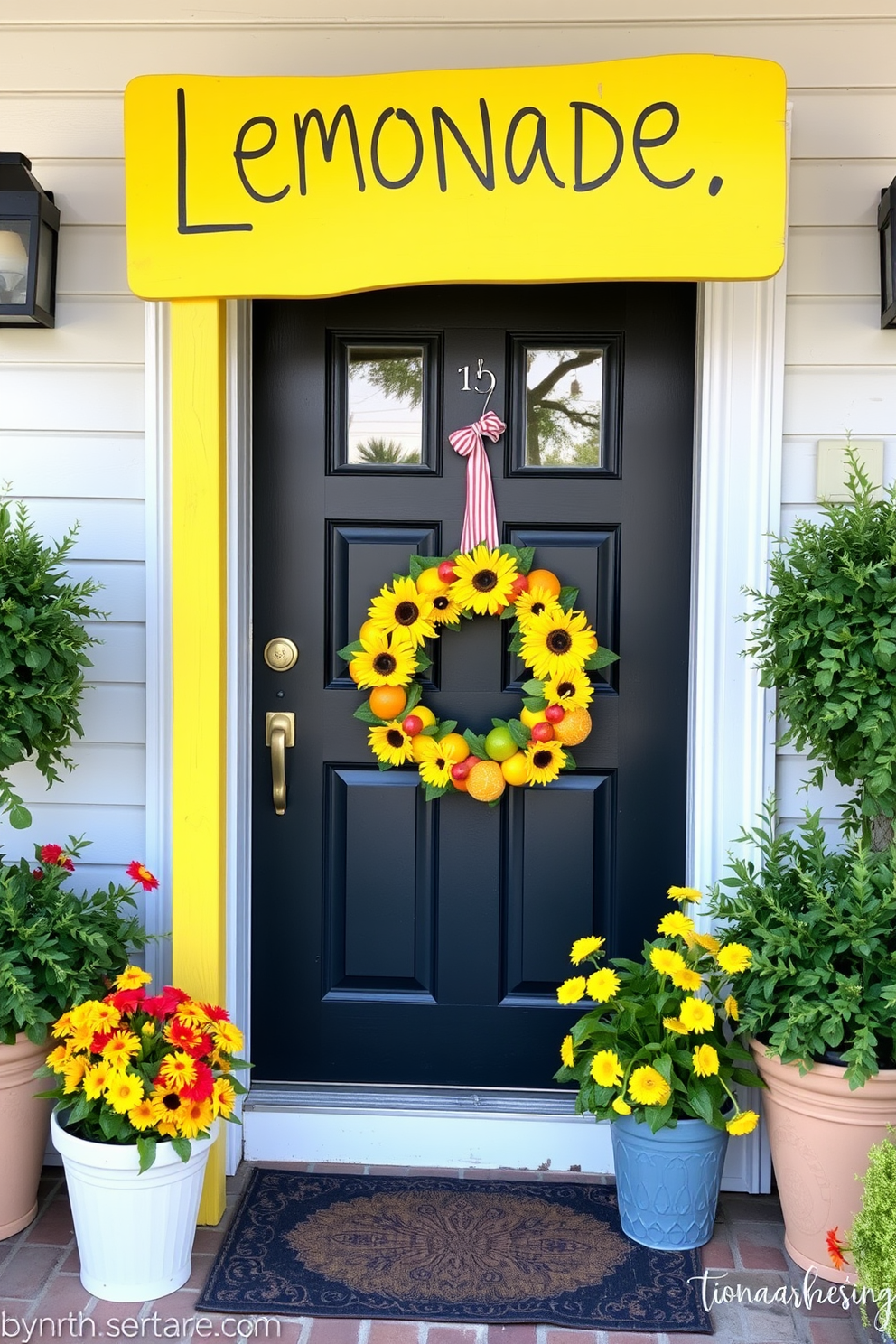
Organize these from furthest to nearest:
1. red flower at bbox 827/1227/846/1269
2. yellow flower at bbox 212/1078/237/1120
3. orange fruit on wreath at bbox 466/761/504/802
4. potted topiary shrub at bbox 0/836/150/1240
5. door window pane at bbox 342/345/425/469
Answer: door window pane at bbox 342/345/425/469, orange fruit on wreath at bbox 466/761/504/802, potted topiary shrub at bbox 0/836/150/1240, yellow flower at bbox 212/1078/237/1120, red flower at bbox 827/1227/846/1269

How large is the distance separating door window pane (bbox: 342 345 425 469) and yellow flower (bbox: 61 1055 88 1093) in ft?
4.64

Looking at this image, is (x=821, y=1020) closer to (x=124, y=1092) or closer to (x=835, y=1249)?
(x=835, y=1249)

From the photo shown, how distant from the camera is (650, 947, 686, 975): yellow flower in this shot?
2201mm

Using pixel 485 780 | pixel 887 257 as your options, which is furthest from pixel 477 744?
pixel 887 257

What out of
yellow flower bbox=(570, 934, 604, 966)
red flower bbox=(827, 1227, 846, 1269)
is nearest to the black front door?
yellow flower bbox=(570, 934, 604, 966)

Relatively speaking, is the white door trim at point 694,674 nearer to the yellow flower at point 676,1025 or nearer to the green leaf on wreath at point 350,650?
the green leaf on wreath at point 350,650

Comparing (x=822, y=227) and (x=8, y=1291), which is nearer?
(x=8, y=1291)

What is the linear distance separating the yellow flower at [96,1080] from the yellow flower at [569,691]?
1.18 meters

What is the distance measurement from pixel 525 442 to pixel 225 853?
46.0 inches

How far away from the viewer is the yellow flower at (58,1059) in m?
2.08

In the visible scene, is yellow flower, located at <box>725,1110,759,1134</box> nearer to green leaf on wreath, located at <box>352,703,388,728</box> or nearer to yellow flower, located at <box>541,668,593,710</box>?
yellow flower, located at <box>541,668,593,710</box>

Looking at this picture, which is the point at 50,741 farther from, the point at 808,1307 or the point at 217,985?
the point at 808,1307

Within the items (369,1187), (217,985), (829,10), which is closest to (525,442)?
(829,10)

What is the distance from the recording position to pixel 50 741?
7.55 ft
